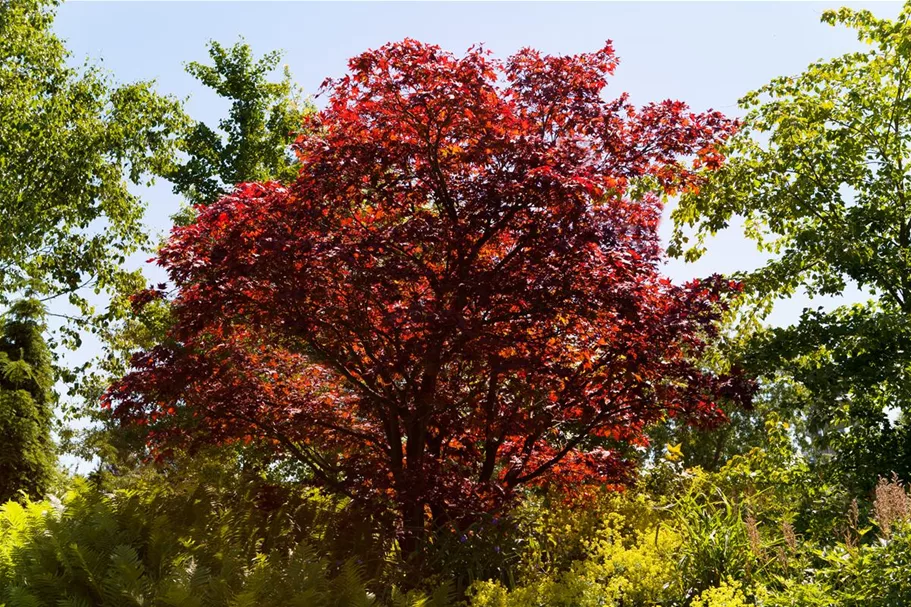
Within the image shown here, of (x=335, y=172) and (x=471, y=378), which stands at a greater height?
(x=335, y=172)

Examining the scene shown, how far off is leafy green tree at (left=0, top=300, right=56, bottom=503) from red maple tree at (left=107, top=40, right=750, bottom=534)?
924 centimetres

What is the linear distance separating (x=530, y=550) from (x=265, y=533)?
2.13 metres

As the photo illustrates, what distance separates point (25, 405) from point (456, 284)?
12269 mm

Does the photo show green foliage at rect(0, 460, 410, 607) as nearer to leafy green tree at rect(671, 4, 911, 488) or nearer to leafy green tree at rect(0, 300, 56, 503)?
leafy green tree at rect(671, 4, 911, 488)

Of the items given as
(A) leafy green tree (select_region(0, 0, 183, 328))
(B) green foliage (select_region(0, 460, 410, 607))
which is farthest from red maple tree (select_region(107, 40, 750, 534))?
(A) leafy green tree (select_region(0, 0, 183, 328))

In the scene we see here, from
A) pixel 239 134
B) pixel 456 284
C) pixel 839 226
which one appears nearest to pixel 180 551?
pixel 456 284

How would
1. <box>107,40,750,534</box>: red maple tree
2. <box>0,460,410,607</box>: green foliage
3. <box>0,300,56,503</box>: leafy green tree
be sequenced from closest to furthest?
<box>0,460,410,607</box>: green foliage < <box>107,40,750,534</box>: red maple tree < <box>0,300,56,503</box>: leafy green tree

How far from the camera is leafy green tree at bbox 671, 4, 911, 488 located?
418 inches

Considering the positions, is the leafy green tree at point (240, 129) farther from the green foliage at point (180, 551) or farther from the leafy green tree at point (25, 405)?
the green foliage at point (180, 551)

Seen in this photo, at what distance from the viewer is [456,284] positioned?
730cm

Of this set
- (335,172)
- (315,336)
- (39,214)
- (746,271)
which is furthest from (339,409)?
(39,214)

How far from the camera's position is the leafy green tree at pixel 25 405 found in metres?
16.0

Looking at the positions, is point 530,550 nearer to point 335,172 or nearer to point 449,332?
point 449,332

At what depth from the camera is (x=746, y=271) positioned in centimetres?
1264
